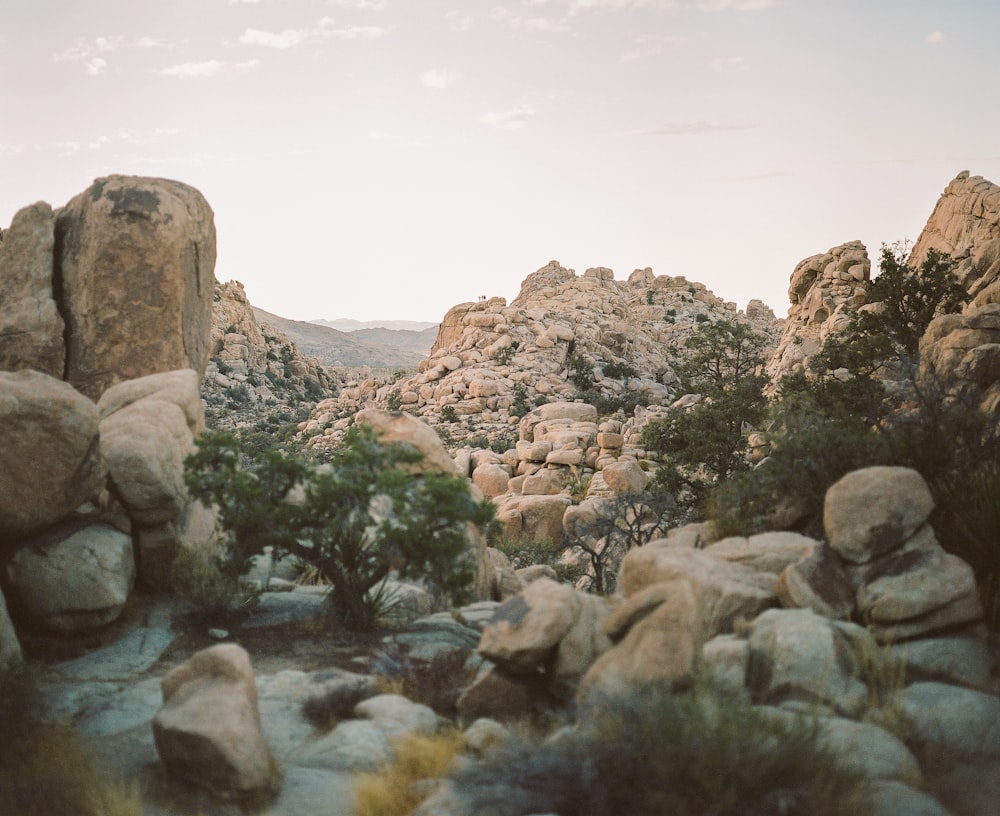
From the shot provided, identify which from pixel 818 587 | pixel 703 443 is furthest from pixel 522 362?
pixel 818 587

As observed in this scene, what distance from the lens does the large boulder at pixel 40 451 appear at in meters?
8.97

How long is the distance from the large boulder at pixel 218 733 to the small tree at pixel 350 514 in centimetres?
290

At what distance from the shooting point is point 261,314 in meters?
175

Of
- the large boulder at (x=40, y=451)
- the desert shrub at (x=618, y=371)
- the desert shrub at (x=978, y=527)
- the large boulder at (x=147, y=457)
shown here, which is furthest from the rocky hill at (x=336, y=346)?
the desert shrub at (x=978, y=527)

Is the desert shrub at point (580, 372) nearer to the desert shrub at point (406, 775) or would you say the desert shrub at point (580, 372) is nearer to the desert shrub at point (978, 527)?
the desert shrub at point (978, 527)

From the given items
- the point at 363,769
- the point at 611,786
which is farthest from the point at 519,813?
the point at 363,769

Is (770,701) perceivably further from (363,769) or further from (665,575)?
(363,769)

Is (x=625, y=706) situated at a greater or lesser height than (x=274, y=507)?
lesser

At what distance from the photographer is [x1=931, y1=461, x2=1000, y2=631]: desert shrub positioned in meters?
8.17

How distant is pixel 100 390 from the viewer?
14.4 metres

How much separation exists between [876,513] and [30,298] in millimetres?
14122

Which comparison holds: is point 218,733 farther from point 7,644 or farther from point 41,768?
point 7,644

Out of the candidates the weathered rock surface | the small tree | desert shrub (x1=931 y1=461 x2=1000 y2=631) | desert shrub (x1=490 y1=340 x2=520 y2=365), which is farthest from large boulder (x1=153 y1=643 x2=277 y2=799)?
desert shrub (x1=490 y1=340 x2=520 y2=365)

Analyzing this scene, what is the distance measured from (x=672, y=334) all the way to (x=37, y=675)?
7276 cm
